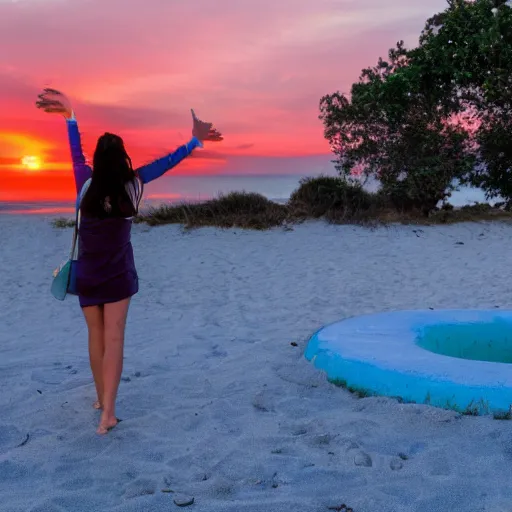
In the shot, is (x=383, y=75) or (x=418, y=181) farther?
(x=383, y=75)

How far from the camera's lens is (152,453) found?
137 inches

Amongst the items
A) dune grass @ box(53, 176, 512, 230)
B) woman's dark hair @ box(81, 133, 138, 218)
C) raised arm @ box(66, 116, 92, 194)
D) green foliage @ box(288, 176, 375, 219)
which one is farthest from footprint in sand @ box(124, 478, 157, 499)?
green foliage @ box(288, 176, 375, 219)

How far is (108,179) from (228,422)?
68.2 inches

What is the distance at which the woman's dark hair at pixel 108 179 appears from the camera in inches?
138

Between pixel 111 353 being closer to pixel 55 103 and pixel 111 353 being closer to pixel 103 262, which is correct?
pixel 103 262

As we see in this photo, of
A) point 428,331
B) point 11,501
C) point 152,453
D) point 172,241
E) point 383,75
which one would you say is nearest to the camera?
point 11,501

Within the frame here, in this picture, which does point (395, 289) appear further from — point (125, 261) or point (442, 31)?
point (442, 31)

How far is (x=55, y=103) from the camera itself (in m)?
3.85

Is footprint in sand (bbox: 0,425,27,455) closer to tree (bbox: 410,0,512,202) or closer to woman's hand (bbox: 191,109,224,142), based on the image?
woman's hand (bbox: 191,109,224,142)

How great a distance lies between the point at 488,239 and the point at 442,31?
18.4 ft

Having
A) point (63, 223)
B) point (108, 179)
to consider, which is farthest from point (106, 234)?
point (63, 223)

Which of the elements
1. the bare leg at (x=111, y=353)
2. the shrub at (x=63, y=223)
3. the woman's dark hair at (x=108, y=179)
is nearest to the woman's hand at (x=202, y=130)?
the woman's dark hair at (x=108, y=179)

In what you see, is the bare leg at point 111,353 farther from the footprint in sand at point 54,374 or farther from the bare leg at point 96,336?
the footprint in sand at point 54,374

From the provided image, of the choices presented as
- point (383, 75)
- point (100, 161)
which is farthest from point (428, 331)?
point (383, 75)
